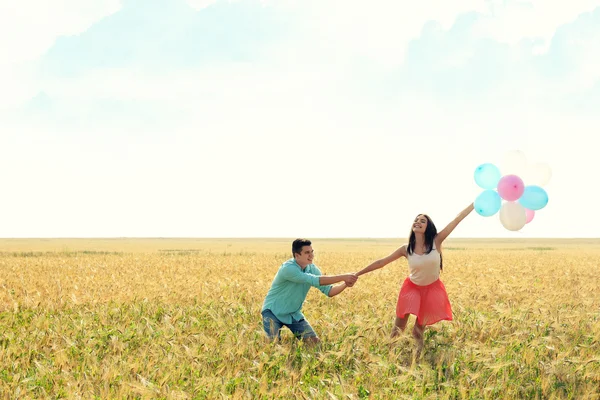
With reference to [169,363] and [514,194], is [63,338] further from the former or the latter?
[514,194]

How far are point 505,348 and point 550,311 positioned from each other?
11.0 ft

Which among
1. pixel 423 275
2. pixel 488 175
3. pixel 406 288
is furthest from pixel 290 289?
pixel 488 175

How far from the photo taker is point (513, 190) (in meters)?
7.22

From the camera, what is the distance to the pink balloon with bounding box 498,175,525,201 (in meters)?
7.22

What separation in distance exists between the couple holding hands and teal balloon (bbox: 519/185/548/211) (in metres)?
1.26

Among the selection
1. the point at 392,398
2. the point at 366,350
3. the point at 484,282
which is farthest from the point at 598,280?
the point at 392,398

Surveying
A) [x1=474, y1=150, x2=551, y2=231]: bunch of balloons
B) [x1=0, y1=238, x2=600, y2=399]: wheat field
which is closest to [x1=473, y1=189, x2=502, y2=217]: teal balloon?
[x1=474, y1=150, x2=551, y2=231]: bunch of balloons

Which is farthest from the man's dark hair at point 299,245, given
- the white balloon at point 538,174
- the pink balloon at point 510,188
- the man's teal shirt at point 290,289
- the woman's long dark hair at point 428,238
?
the white balloon at point 538,174

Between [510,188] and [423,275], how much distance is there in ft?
5.92

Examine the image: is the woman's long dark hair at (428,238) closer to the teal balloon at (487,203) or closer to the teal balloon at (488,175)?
the teal balloon at (487,203)

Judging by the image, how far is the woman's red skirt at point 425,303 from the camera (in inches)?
262

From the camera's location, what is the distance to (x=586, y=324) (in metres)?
8.80

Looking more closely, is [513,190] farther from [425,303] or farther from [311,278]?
[311,278]

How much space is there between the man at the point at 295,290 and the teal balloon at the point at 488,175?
241cm
